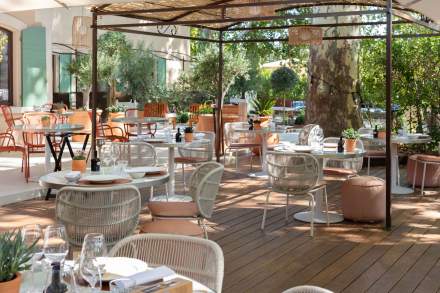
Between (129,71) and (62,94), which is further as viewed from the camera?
(129,71)

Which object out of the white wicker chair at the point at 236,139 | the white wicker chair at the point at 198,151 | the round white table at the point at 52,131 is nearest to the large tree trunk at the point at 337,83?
the white wicker chair at the point at 236,139

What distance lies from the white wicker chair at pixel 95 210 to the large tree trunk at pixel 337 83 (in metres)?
8.32

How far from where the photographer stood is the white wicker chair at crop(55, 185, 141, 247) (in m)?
4.30

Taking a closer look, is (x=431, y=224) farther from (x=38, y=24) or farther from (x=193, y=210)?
(x=38, y=24)

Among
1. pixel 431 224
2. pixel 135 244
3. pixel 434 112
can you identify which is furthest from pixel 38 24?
pixel 135 244

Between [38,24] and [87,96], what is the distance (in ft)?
16.4

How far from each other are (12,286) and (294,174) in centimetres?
506

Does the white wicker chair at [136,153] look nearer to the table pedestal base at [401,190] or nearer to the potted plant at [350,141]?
the potted plant at [350,141]

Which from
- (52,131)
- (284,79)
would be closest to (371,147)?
(52,131)

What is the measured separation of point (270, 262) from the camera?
5.54 meters

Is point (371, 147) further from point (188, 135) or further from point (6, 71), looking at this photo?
point (6, 71)

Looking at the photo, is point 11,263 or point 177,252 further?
point 177,252

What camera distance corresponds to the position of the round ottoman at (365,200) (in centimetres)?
713

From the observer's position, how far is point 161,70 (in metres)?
25.0
